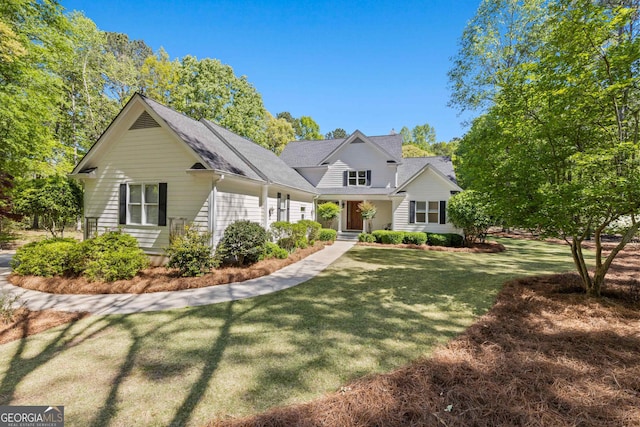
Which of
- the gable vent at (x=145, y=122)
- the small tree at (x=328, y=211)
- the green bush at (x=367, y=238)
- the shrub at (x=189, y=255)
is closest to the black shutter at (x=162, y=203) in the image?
the shrub at (x=189, y=255)

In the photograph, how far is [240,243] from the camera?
948 centimetres

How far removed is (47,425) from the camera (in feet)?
8.93

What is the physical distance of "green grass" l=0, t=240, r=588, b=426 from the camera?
9.77 feet

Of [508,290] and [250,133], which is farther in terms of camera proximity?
[250,133]

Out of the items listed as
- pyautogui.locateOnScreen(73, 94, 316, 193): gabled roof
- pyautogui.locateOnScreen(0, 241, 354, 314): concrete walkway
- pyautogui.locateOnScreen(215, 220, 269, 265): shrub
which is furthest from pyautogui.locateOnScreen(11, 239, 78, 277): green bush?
pyautogui.locateOnScreen(215, 220, 269, 265): shrub

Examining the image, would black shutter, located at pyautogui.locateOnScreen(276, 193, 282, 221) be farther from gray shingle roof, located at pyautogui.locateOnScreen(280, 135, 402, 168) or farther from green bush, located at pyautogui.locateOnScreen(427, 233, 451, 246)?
green bush, located at pyautogui.locateOnScreen(427, 233, 451, 246)

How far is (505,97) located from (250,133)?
26931mm

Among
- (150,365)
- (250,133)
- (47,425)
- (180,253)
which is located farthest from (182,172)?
(250,133)

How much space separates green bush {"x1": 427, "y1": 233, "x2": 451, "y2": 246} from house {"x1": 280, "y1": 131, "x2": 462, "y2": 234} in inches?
32.9

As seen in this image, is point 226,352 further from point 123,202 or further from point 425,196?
point 425,196

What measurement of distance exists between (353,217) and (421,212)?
18.7ft

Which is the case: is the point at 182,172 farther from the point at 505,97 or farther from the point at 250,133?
the point at 250,133

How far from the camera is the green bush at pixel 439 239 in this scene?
16422mm

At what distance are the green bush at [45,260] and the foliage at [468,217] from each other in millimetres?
17062
